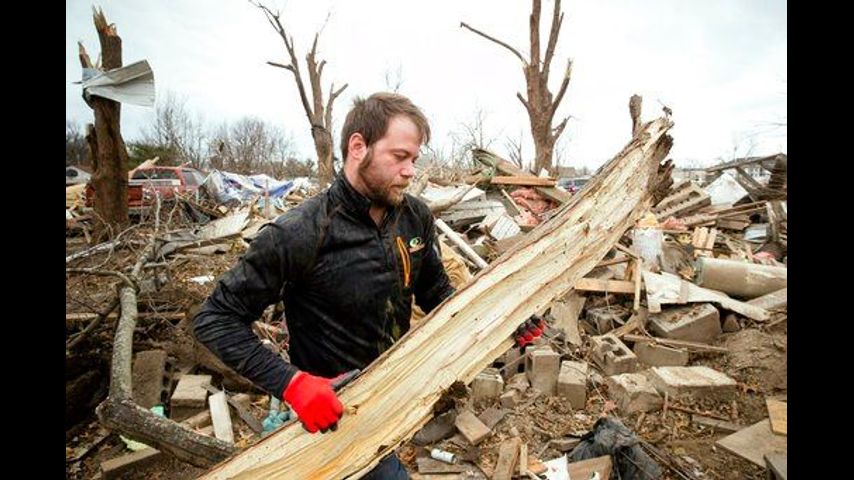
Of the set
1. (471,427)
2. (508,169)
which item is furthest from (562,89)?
(471,427)

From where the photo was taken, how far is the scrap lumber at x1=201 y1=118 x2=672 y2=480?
154cm

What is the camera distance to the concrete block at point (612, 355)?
4.59 meters

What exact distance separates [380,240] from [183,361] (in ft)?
12.7

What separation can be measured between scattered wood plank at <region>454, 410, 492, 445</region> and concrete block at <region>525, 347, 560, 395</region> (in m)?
0.92

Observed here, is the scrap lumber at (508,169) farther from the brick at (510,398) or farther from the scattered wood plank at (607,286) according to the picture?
the brick at (510,398)

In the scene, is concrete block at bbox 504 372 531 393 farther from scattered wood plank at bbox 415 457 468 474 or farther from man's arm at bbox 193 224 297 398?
man's arm at bbox 193 224 297 398

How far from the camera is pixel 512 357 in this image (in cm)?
487

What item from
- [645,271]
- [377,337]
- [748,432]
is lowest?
[748,432]

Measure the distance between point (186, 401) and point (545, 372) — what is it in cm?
366

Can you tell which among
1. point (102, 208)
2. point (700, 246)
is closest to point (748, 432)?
point (700, 246)

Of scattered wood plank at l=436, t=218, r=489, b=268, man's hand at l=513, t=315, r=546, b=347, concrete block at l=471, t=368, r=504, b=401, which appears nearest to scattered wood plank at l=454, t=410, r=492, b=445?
concrete block at l=471, t=368, r=504, b=401

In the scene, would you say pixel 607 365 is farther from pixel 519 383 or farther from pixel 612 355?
pixel 519 383

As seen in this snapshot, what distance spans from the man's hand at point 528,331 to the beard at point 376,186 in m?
0.83
